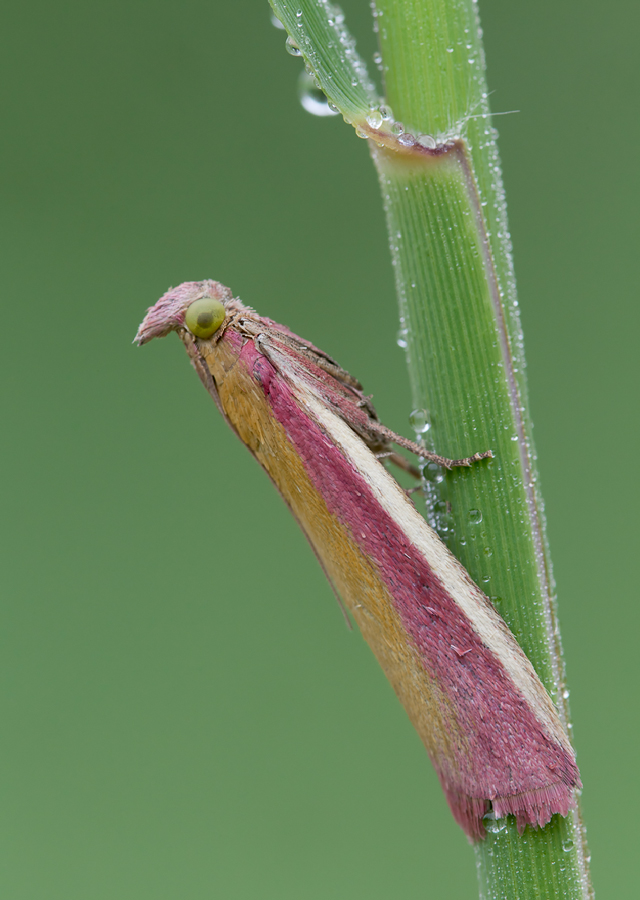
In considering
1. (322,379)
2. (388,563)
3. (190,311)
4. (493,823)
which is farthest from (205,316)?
(493,823)

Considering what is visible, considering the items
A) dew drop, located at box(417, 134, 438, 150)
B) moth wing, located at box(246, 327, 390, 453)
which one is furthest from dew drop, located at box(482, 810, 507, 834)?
dew drop, located at box(417, 134, 438, 150)

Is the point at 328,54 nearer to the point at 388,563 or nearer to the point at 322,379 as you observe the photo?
the point at 322,379

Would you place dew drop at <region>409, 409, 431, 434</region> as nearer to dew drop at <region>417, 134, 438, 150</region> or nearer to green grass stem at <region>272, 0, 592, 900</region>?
green grass stem at <region>272, 0, 592, 900</region>

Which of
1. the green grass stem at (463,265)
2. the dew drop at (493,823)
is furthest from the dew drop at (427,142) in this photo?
the dew drop at (493,823)

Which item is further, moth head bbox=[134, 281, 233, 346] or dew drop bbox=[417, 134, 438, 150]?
moth head bbox=[134, 281, 233, 346]

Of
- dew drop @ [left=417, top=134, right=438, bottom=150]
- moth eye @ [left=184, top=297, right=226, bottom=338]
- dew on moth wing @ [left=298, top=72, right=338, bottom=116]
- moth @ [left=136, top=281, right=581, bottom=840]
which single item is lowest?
moth @ [left=136, top=281, right=581, bottom=840]

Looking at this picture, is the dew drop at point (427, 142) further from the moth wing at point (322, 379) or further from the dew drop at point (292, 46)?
the moth wing at point (322, 379)

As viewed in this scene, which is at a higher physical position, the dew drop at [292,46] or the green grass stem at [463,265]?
the dew drop at [292,46]
